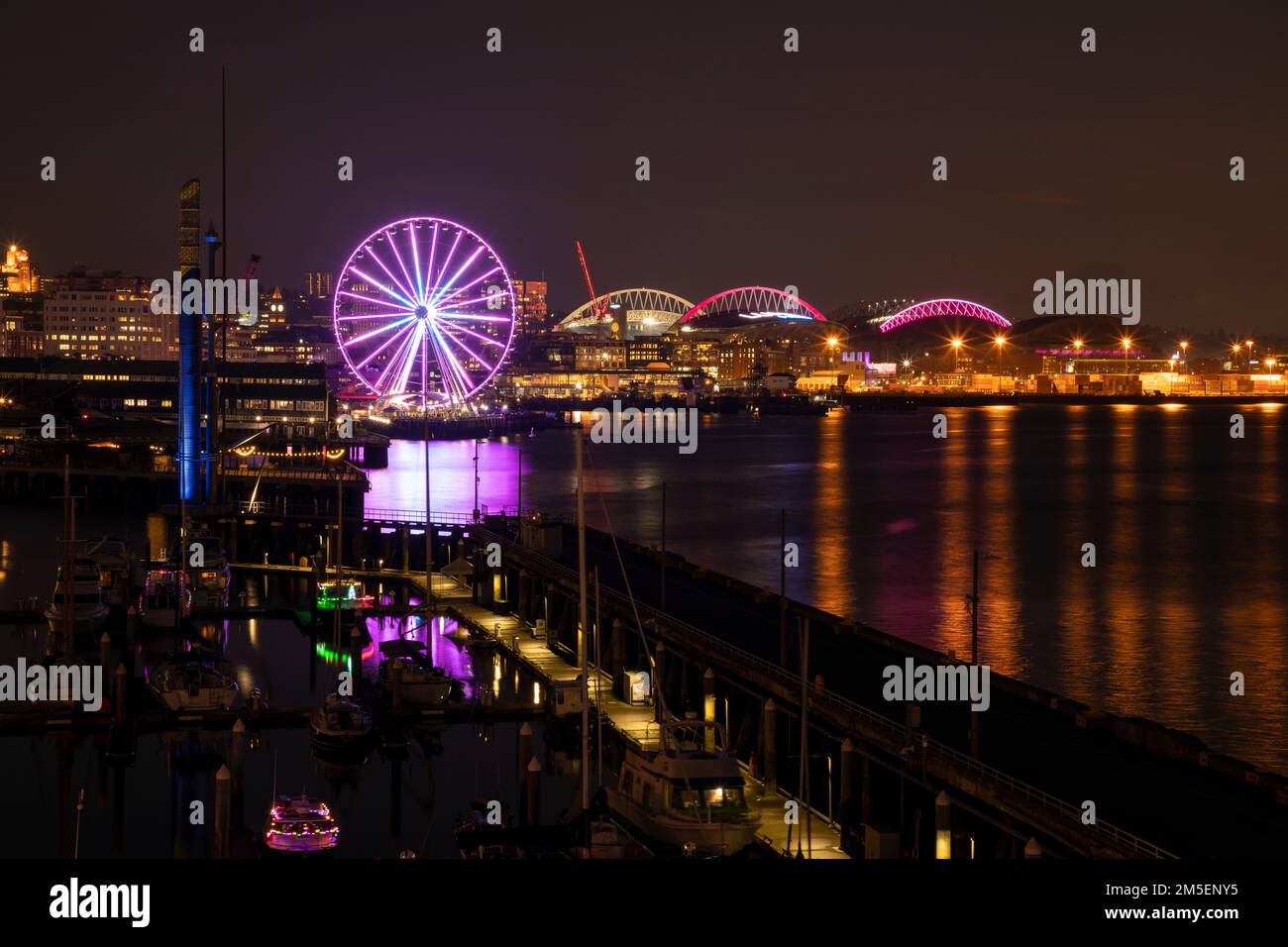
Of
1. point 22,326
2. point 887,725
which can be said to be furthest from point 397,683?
point 22,326

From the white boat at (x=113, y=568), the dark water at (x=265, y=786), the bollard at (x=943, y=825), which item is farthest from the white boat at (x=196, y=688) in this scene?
the bollard at (x=943, y=825)

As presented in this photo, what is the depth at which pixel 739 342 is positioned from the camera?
15762 centimetres

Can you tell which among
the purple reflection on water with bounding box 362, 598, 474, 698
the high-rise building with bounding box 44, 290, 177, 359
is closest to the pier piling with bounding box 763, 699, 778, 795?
the purple reflection on water with bounding box 362, 598, 474, 698

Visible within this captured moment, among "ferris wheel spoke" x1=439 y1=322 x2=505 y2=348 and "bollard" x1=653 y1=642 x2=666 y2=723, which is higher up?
"ferris wheel spoke" x1=439 y1=322 x2=505 y2=348

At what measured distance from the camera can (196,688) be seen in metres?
17.9

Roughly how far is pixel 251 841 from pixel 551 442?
244 ft

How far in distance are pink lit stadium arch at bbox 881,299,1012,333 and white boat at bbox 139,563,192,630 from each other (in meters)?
154

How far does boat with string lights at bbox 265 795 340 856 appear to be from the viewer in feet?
42.7

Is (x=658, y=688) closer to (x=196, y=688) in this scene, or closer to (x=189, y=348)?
→ (x=196, y=688)

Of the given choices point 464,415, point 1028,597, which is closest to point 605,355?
point 464,415

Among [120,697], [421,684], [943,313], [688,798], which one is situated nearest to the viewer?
[688,798]

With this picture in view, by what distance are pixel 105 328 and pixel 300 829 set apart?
123 metres

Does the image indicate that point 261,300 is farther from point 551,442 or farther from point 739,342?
point 551,442

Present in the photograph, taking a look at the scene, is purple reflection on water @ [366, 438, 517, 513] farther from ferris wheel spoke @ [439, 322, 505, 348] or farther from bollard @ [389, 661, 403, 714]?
bollard @ [389, 661, 403, 714]
